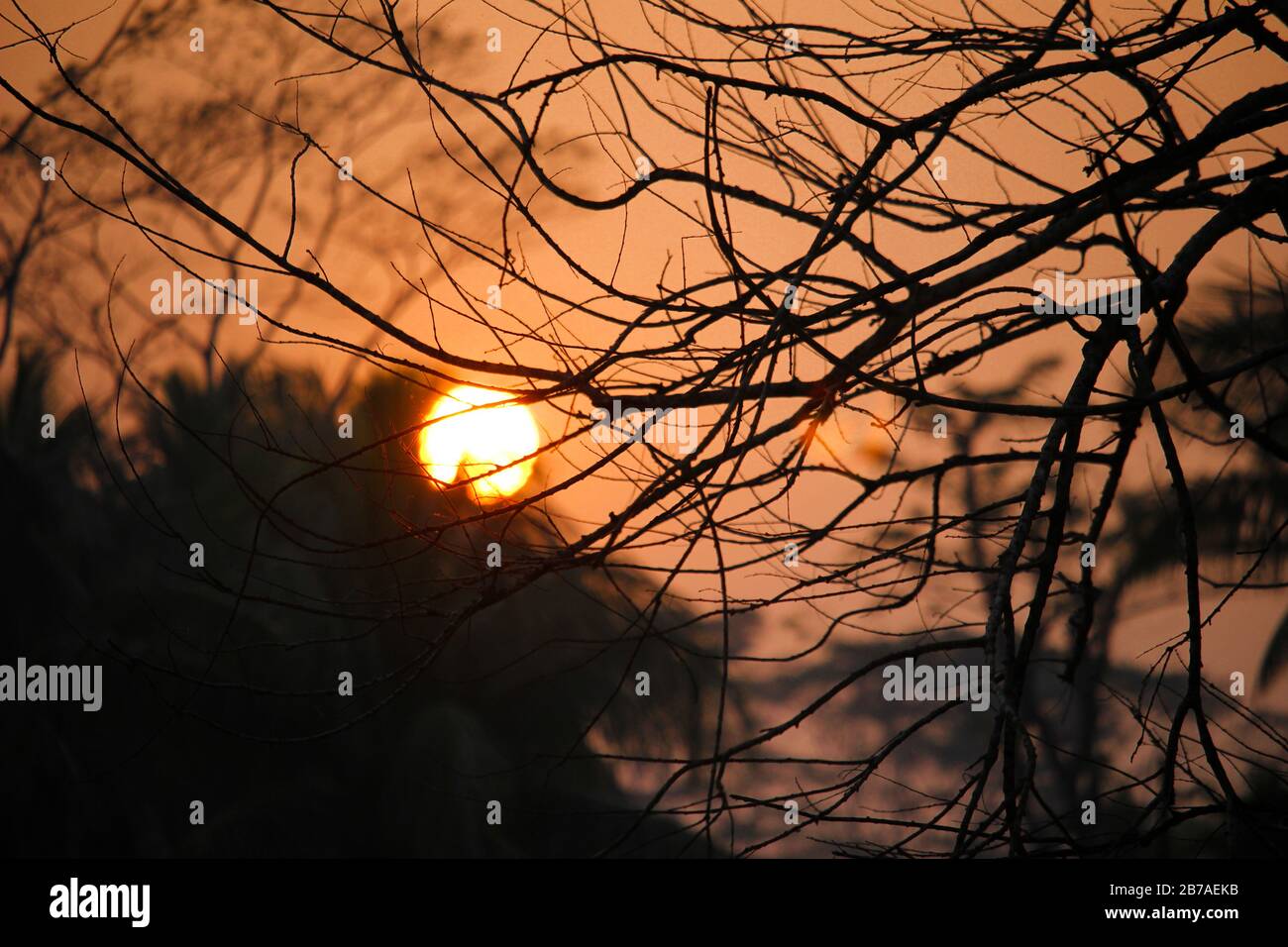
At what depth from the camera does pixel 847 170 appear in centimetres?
136

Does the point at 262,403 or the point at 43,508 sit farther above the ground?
the point at 262,403

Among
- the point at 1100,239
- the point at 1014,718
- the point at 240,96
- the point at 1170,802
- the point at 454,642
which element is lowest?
the point at 1170,802

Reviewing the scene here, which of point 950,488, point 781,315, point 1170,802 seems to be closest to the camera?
point 781,315

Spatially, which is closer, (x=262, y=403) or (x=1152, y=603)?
(x=262, y=403)

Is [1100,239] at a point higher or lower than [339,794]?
higher

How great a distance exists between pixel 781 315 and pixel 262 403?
255cm

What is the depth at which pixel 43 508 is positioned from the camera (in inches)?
128

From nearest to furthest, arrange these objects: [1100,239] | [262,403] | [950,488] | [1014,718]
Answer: [1014,718]
[1100,239]
[262,403]
[950,488]

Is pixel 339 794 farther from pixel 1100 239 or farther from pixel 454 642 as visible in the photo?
pixel 1100 239

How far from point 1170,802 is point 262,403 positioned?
2.63 meters

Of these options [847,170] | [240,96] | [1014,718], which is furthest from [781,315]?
[240,96]

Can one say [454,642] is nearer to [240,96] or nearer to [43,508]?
[43,508]
